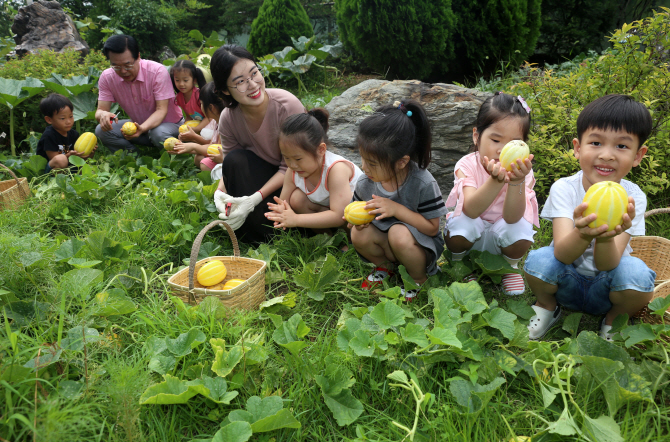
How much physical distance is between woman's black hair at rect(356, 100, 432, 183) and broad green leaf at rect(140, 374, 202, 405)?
1349 millimetres

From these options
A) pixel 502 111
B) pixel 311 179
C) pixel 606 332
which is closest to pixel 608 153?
pixel 502 111

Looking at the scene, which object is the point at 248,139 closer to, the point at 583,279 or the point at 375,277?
the point at 375,277

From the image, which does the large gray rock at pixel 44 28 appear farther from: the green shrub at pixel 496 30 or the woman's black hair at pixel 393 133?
the woman's black hair at pixel 393 133

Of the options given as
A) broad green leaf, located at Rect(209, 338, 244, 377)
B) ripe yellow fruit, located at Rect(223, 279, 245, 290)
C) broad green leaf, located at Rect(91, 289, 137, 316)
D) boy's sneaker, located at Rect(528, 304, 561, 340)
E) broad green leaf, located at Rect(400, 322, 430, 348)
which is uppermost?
broad green leaf, located at Rect(400, 322, 430, 348)

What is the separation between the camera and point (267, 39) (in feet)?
24.8

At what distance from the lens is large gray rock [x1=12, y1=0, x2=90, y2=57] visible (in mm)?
7242

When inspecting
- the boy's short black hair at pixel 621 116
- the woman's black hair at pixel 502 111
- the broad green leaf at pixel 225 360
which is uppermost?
the boy's short black hair at pixel 621 116

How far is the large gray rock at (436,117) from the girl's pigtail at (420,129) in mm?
1323

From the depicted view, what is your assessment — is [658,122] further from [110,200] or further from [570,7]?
[570,7]

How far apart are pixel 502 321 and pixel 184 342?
1342mm

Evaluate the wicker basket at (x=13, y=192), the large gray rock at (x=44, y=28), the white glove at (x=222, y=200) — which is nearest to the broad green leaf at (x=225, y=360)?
the white glove at (x=222, y=200)

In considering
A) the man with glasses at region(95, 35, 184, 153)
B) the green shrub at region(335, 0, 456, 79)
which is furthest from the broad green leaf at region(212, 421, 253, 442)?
the green shrub at region(335, 0, 456, 79)

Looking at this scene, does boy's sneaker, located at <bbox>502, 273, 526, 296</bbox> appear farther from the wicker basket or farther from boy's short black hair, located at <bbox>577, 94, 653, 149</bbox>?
the wicker basket

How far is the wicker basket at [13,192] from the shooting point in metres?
3.40
